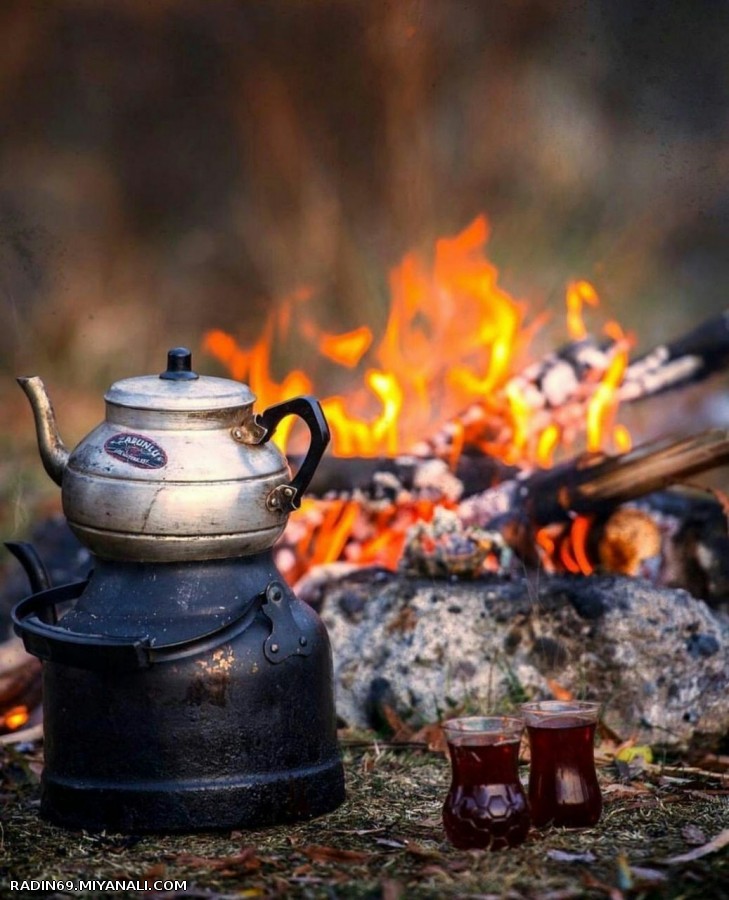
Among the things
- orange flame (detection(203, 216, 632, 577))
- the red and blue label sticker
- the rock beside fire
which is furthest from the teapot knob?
orange flame (detection(203, 216, 632, 577))

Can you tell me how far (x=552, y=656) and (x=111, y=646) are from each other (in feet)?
5.77

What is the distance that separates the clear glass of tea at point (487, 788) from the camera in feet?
11.4

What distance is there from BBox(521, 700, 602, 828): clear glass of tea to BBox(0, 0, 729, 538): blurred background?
129 inches

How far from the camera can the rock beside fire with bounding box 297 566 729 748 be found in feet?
15.6

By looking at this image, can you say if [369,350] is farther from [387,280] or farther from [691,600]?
[691,600]

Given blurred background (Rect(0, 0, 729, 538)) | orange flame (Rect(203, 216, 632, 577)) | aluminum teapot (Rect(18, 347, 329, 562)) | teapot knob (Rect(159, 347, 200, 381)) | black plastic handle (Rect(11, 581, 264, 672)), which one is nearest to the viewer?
black plastic handle (Rect(11, 581, 264, 672))

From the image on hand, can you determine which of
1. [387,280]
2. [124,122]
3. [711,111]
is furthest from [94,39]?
[711,111]

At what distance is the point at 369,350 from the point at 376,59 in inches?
49.8

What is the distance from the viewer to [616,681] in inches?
188

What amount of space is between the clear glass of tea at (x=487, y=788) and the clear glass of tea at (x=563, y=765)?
0.46 feet

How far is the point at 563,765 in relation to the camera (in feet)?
11.9

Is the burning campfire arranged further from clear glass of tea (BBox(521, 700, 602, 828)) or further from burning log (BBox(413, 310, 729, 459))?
clear glass of tea (BBox(521, 700, 602, 828))

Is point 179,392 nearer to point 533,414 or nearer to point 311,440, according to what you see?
point 311,440

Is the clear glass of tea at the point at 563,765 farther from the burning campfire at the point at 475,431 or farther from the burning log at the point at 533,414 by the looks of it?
the burning log at the point at 533,414
